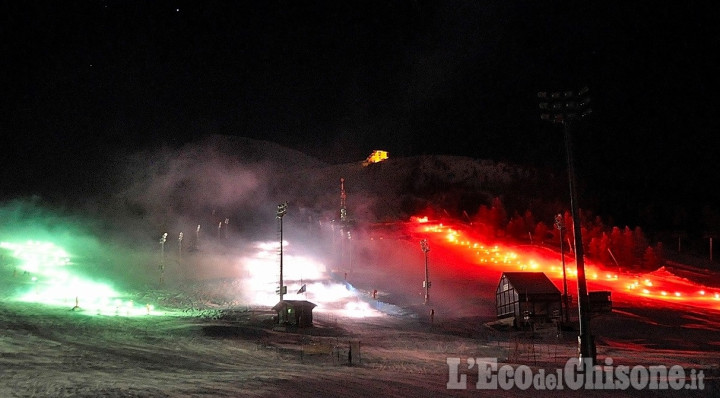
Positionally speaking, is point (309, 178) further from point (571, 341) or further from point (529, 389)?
point (529, 389)

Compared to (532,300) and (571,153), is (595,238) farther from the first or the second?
(571,153)

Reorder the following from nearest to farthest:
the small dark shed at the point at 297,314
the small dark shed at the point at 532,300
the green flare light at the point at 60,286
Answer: the small dark shed at the point at 297,314
the small dark shed at the point at 532,300
the green flare light at the point at 60,286

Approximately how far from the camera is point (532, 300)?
90.8 feet

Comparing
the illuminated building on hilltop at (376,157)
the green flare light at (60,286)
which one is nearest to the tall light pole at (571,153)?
the green flare light at (60,286)

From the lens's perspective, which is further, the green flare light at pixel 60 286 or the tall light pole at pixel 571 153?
the green flare light at pixel 60 286

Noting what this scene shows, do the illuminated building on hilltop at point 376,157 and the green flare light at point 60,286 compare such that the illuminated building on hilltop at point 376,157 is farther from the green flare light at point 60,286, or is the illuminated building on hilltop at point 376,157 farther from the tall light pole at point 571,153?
the tall light pole at point 571,153

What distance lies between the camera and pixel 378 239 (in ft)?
229

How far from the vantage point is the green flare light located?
101ft

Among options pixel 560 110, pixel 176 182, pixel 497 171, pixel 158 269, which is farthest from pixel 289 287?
pixel 497 171

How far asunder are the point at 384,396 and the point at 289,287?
35084 mm

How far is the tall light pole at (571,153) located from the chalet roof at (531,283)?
13141 millimetres

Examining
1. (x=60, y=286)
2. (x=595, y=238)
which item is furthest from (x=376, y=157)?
(x=60, y=286)

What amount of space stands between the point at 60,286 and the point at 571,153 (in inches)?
1550

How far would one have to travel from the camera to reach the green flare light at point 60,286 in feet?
101
